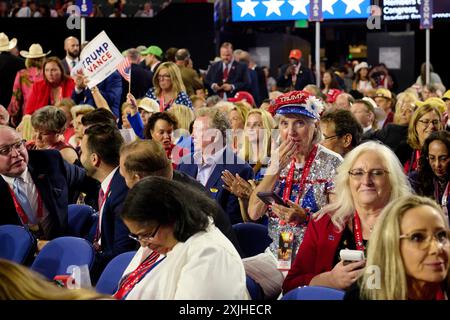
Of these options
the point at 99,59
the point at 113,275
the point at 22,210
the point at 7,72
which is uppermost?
the point at 99,59

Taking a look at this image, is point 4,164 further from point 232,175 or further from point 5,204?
point 232,175

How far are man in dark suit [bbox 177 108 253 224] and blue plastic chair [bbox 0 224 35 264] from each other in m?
1.46

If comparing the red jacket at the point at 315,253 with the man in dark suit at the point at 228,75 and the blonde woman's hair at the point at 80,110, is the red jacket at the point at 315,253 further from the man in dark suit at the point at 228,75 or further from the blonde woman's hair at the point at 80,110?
the man in dark suit at the point at 228,75

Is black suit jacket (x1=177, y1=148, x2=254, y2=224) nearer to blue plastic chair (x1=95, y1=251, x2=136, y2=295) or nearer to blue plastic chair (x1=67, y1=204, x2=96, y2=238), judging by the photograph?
blue plastic chair (x1=67, y1=204, x2=96, y2=238)

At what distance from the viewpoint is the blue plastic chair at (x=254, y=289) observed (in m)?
4.59

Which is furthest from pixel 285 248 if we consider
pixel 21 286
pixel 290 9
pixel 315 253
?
pixel 290 9

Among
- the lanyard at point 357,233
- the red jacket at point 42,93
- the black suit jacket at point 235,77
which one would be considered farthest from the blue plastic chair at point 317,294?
the black suit jacket at point 235,77

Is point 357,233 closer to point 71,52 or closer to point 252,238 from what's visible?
point 252,238

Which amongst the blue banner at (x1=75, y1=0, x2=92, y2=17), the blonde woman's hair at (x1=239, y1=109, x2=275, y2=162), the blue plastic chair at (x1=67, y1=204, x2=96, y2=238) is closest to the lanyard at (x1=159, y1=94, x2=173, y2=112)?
the blue banner at (x1=75, y1=0, x2=92, y2=17)

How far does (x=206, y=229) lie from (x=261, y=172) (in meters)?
3.14

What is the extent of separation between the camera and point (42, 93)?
39.7ft

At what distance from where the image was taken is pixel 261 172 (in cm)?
727

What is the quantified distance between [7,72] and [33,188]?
7.19 m
